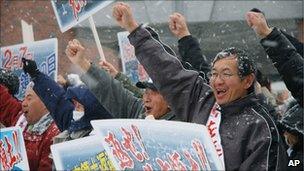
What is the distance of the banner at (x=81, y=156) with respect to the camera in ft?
9.34

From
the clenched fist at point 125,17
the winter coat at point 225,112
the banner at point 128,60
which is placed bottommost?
the banner at point 128,60

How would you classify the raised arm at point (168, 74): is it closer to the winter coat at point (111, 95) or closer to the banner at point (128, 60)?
the winter coat at point (111, 95)

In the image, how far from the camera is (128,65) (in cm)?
629

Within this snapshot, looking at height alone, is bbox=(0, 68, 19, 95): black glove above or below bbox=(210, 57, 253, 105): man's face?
below

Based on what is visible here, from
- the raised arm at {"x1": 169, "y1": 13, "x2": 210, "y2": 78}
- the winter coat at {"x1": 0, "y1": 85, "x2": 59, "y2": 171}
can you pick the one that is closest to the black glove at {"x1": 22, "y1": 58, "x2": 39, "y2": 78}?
the winter coat at {"x1": 0, "y1": 85, "x2": 59, "y2": 171}

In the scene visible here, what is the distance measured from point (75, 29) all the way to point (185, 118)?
34.5 ft

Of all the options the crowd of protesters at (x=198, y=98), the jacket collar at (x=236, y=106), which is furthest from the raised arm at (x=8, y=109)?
the jacket collar at (x=236, y=106)

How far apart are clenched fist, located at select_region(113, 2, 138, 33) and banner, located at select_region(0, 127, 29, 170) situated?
896 millimetres

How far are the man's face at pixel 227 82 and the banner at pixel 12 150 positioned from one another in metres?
1.17

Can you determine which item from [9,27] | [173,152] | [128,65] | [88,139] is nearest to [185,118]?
[88,139]

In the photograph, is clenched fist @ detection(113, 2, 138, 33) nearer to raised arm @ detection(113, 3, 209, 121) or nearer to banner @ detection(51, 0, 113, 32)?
raised arm @ detection(113, 3, 209, 121)

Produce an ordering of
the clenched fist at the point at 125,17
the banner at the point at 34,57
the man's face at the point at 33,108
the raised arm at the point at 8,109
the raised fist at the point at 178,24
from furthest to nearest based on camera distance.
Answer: the banner at the point at 34,57, the raised arm at the point at 8,109, the man's face at the point at 33,108, the raised fist at the point at 178,24, the clenched fist at the point at 125,17

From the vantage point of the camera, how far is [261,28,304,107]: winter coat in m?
3.01

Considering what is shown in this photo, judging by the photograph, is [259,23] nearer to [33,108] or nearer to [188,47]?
[188,47]
